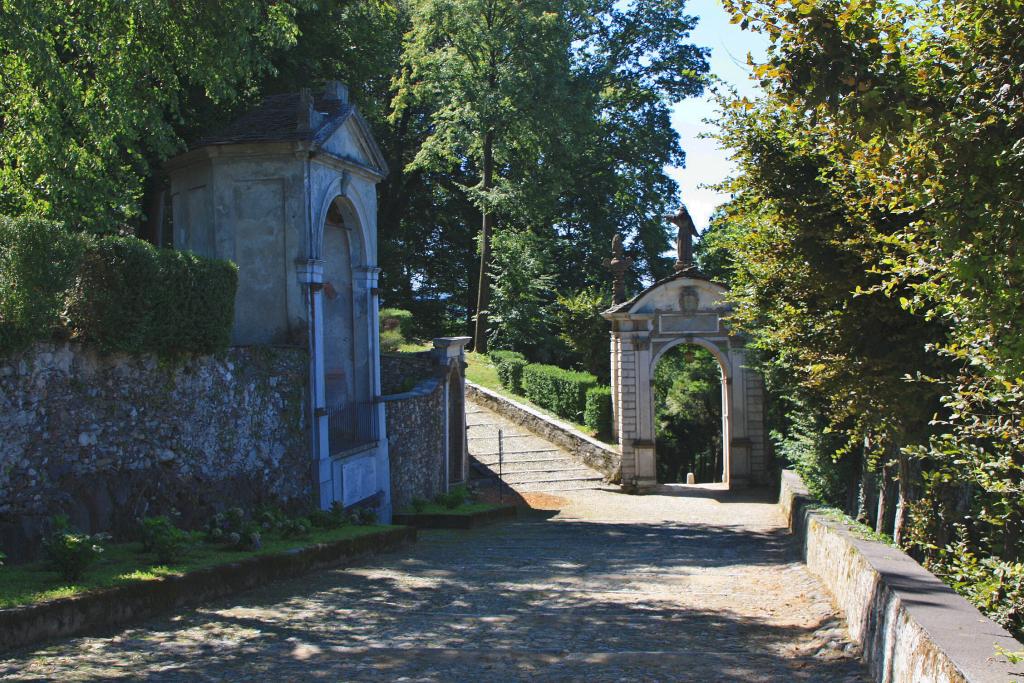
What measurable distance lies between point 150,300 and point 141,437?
143 centimetres

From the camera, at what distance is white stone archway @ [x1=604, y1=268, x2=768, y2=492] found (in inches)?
952

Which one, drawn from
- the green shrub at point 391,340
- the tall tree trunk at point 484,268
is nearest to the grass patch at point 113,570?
the green shrub at point 391,340

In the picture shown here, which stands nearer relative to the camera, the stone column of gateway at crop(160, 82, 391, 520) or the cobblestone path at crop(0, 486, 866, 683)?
the cobblestone path at crop(0, 486, 866, 683)

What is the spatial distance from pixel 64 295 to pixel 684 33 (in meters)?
34.4

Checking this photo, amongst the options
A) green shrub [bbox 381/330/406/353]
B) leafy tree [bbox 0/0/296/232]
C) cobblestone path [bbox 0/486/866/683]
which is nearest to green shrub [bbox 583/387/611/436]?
green shrub [bbox 381/330/406/353]

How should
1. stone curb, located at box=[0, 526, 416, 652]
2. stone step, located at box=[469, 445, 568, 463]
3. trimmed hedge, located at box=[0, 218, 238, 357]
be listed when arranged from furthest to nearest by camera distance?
stone step, located at box=[469, 445, 568, 463], trimmed hedge, located at box=[0, 218, 238, 357], stone curb, located at box=[0, 526, 416, 652]

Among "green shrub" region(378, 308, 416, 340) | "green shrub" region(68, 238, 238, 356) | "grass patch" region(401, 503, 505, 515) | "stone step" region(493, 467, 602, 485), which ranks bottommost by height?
"stone step" region(493, 467, 602, 485)

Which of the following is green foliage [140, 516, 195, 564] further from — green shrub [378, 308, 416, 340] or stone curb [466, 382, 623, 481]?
green shrub [378, 308, 416, 340]

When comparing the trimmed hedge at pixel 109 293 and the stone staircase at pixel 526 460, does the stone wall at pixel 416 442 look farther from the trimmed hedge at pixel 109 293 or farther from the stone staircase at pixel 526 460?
the trimmed hedge at pixel 109 293

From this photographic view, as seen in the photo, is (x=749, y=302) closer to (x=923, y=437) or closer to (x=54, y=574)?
(x=923, y=437)

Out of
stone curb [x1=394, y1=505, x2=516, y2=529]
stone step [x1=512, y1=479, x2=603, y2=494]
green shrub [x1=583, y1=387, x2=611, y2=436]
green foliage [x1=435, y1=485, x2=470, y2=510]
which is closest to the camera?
stone curb [x1=394, y1=505, x2=516, y2=529]

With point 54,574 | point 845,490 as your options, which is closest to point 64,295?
point 54,574

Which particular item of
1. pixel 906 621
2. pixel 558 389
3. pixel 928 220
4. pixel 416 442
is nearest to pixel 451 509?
pixel 416 442

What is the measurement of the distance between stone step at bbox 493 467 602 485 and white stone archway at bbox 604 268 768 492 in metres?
1.08
